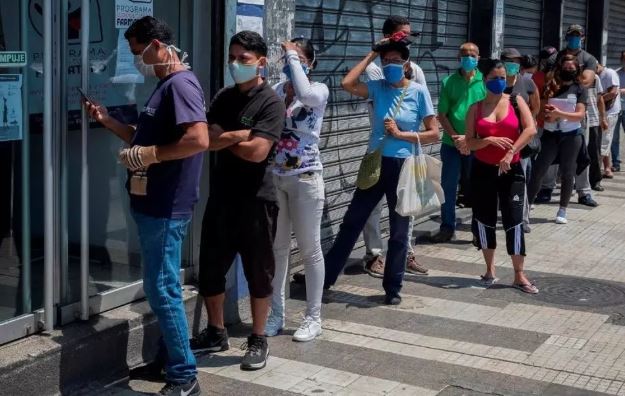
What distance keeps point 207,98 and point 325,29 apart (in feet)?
7.06

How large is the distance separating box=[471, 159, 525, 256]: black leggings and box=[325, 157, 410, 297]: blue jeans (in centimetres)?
85

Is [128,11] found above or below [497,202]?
above

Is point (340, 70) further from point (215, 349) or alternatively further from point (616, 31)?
point (616, 31)

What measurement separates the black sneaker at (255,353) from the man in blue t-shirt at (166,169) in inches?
21.7

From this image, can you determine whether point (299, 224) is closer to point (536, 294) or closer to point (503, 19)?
point (536, 294)

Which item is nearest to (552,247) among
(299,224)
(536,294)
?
(536,294)

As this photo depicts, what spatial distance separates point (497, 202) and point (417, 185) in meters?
1.03

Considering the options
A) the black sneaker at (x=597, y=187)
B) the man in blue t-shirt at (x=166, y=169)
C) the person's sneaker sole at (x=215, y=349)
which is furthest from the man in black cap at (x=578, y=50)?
the man in blue t-shirt at (x=166, y=169)

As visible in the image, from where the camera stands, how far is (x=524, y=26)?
1290 cm

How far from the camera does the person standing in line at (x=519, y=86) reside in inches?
317

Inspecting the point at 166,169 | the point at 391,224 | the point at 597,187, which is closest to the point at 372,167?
the point at 391,224

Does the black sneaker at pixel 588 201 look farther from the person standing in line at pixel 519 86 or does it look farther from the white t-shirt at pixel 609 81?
the white t-shirt at pixel 609 81

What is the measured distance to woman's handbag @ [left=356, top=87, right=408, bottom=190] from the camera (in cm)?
666

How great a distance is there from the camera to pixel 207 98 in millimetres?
6055
